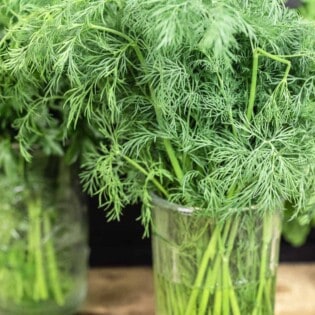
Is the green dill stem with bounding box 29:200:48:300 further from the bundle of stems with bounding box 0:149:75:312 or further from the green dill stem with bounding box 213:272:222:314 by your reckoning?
the green dill stem with bounding box 213:272:222:314

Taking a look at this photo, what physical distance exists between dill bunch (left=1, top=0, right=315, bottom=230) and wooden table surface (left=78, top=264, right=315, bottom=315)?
0.28 metres

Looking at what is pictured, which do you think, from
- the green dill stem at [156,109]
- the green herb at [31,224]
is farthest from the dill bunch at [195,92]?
the green herb at [31,224]

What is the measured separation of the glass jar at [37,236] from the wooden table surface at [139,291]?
0.20ft

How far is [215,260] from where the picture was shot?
2.16ft

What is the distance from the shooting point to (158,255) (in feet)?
→ 2.36

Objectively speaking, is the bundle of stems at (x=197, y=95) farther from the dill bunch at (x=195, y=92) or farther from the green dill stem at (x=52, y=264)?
the green dill stem at (x=52, y=264)

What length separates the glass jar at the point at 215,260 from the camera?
2.16ft

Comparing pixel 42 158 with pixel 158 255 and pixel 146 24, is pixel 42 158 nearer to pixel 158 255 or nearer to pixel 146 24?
pixel 158 255

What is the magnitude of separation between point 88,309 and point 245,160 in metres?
0.39

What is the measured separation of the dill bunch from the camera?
0.59 m

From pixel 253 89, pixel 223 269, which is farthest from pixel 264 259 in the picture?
pixel 253 89

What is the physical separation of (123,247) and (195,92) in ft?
1.48

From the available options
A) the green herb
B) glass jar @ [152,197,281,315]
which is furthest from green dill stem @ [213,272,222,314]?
the green herb

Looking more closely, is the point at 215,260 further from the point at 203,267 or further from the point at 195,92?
the point at 195,92
